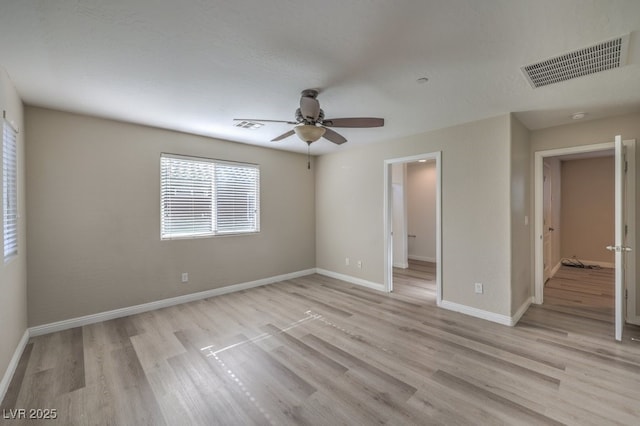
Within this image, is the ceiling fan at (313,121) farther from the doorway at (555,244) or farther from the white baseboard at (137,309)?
the white baseboard at (137,309)

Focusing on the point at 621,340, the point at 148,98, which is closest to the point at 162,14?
the point at 148,98

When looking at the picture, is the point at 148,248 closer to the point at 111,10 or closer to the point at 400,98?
the point at 111,10

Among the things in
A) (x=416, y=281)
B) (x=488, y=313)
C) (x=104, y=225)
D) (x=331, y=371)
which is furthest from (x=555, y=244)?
(x=104, y=225)

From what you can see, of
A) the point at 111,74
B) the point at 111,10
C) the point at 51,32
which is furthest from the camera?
the point at 111,74

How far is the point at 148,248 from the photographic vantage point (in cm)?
371

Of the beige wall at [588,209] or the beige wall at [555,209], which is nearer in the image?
the beige wall at [555,209]

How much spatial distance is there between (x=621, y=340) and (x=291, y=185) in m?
4.87

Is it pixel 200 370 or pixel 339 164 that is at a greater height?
pixel 339 164

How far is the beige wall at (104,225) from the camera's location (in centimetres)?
301

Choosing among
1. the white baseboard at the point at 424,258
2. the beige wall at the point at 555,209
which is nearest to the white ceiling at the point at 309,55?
the beige wall at the point at 555,209

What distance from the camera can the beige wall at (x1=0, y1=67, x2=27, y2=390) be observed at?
2123 mm

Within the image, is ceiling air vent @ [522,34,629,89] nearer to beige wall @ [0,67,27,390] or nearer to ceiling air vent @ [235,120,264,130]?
ceiling air vent @ [235,120,264,130]

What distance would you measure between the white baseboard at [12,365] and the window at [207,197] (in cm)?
164

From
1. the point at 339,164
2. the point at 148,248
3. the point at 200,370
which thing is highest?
the point at 339,164
